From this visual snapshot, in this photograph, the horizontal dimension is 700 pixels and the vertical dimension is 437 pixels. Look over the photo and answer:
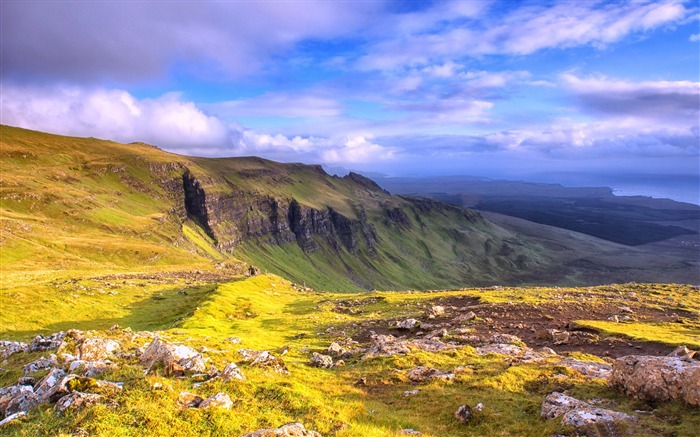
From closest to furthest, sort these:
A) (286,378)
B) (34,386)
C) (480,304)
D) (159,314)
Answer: (34,386) → (286,378) → (480,304) → (159,314)

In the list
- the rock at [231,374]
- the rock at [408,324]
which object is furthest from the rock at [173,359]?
the rock at [408,324]

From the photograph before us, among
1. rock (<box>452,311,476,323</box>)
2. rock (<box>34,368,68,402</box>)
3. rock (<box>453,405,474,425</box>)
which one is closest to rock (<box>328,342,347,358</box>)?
rock (<box>453,405,474,425</box>)

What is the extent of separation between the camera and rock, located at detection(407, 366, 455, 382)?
2962cm

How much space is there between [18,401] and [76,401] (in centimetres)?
448

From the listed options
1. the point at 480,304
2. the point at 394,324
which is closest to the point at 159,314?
the point at 394,324

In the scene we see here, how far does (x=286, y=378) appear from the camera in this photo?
90.5 feet

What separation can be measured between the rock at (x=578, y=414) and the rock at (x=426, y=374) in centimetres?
774

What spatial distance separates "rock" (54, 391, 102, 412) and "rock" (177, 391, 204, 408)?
3.71 meters

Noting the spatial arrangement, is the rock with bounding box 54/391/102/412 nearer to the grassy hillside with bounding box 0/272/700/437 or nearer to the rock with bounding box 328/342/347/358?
the grassy hillside with bounding box 0/272/700/437

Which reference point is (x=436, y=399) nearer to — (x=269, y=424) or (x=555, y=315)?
(x=269, y=424)

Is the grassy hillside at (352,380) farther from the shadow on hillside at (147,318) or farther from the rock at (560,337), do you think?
the rock at (560,337)

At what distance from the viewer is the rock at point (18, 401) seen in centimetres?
1934

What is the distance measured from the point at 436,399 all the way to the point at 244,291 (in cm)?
8083

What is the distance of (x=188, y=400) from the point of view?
19938mm
